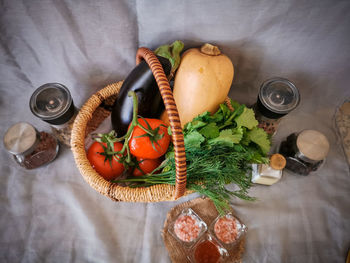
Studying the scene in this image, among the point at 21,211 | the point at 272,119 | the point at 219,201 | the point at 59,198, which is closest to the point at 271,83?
the point at 272,119

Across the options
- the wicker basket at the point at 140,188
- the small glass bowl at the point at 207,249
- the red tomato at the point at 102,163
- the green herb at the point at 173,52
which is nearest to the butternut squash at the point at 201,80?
the green herb at the point at 173,52

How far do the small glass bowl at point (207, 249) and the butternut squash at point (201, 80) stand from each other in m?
0.36

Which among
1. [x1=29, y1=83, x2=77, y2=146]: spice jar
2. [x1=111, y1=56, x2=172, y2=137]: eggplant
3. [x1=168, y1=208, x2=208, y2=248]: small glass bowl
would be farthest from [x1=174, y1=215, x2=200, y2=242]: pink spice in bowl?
[x1=29, y1=83, x2=77, y2=146]: spice jar

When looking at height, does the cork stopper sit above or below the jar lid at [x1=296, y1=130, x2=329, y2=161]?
below

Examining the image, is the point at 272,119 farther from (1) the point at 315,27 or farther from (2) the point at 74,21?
(2) the point at 74,21

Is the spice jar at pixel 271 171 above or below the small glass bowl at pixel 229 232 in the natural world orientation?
above

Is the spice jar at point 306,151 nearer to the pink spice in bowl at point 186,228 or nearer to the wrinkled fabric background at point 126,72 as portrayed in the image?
the wrinkled fabric background at point 126,72

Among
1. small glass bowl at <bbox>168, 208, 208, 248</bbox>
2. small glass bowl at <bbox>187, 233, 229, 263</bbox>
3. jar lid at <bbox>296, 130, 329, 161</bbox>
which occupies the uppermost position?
jar lid at <bbox>296, 130, 329, 161</bbox>

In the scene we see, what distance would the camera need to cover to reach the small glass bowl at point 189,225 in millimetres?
587

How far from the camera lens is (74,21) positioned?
0.60m

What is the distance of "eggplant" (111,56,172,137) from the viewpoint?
0.59 metres

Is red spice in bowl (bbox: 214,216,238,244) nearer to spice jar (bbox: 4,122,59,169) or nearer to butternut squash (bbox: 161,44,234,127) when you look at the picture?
butternut squash (bbox: 161,44,234,127)

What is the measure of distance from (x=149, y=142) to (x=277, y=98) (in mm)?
400

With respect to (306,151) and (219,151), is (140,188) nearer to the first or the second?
(219,151)
